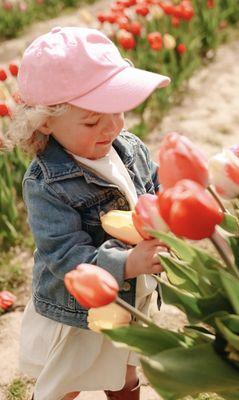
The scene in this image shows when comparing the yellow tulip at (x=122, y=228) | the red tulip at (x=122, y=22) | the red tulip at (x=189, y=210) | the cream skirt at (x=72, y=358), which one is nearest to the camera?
the red tulip at (x=189, y=210)

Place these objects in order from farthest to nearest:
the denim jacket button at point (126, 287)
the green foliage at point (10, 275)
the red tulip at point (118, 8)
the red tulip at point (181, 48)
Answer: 1. the red tulip at point (181, 48)
2. the red tulip at point (118, 8)
3. the green foliage at point (10, 275)
4. the denim jacket button at point (126, 287)

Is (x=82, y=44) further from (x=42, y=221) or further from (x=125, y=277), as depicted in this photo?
(x=125, y=277)

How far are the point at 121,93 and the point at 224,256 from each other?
528 millimetres

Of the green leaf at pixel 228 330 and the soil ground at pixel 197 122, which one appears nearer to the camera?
the green leaf at pixel 228 330

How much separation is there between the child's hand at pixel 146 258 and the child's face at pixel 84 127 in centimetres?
26

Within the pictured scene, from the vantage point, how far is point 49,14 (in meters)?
6.27

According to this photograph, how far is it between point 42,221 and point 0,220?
1.37m

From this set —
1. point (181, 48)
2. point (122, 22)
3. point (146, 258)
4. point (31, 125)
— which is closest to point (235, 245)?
point (146, 258)

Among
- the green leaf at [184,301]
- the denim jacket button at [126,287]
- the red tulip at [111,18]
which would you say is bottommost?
the red tulip at [111,18]

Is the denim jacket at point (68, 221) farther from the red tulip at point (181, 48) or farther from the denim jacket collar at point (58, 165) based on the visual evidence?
the red tulip at point (181, 48)

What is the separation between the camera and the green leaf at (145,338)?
44.3 inches

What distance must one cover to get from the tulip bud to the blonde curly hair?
1.56 feet

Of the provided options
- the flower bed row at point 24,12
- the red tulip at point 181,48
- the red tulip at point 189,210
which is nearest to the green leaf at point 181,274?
the red tulip at point 189,210

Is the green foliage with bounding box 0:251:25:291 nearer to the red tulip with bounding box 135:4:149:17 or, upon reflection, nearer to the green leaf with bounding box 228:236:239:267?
the red tulip with bounding box 135:4:149:17
